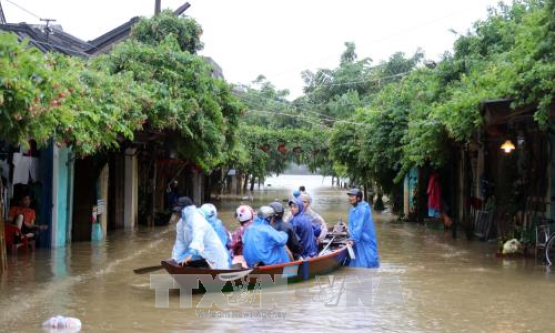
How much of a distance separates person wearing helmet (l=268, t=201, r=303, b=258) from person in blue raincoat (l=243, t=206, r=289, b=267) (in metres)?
0.39

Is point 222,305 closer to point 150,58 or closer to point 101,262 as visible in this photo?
point 101,262

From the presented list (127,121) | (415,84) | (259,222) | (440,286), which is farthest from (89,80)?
(415,84)

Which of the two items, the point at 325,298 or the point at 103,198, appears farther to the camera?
the point at 103,198

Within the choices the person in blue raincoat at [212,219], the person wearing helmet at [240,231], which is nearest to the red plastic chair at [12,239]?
the person wearing helmet at [240,231]

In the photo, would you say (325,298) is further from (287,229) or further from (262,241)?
(287,229)

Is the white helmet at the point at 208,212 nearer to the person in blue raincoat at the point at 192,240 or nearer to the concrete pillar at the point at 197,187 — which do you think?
the person in blue raincoat at the point at 192,240

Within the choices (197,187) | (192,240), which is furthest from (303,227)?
(197,187)

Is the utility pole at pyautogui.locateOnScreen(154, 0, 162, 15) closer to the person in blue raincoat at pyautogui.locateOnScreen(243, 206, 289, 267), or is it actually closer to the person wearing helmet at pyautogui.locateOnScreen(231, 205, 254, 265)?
the person wearing helmet at pyautogui.locateOnScreen(231, 205, 254, 265)

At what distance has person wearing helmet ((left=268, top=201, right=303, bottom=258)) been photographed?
11.6m

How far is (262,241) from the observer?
11016mm

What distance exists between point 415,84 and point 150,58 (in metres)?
10.1

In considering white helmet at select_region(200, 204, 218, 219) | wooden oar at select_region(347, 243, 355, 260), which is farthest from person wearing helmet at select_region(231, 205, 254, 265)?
wooden oar at select_region(347, 243, 355, 260)

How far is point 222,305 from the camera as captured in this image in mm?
10117

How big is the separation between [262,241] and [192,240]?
1305 millimetres
